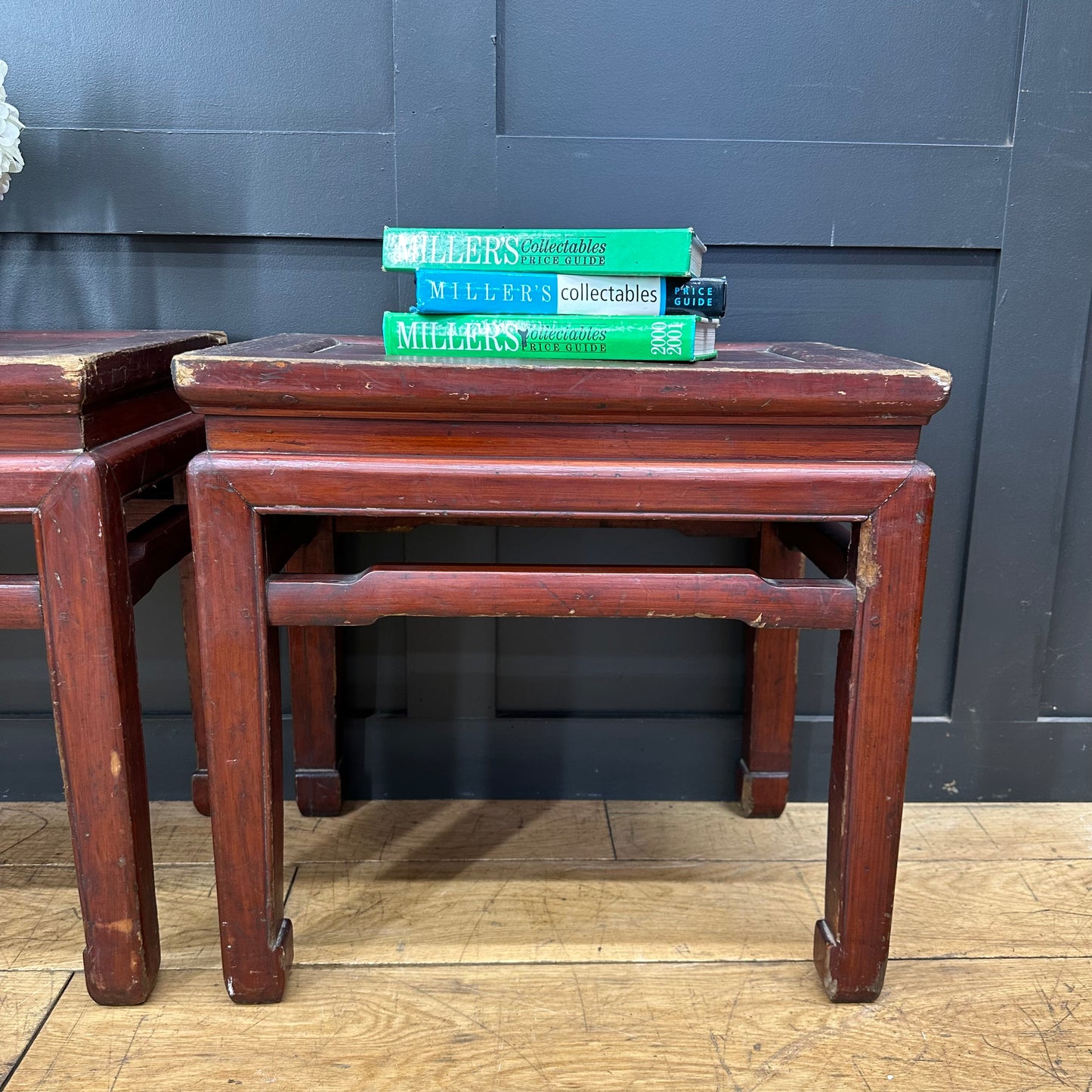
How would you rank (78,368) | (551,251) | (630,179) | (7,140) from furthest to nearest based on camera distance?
1. (630,179)
2. (7,140)
3. (551,251)
4. (78,368)

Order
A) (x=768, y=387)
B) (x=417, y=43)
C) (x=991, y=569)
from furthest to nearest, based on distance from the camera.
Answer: (x=991, y=569), (x=417, y=43), (x=768, y=387)

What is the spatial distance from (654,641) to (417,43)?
817 mm

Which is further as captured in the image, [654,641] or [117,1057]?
[654,641]

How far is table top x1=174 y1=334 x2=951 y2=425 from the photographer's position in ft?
2.52

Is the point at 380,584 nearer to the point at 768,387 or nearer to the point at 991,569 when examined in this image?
the point at 768,387

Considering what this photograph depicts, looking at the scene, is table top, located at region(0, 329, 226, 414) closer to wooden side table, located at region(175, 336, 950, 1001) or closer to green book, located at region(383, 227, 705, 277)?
wooden side table, located at region(175, 336, 950, 1001)

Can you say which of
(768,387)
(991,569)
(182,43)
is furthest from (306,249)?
(991,569)

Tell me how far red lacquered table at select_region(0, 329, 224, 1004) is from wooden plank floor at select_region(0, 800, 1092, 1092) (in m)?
0.11

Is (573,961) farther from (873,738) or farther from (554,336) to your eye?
(554,336)

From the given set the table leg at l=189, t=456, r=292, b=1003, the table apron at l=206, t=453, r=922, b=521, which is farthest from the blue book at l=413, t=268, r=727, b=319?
the table leg at l=189, t=456, r=292, b=1003

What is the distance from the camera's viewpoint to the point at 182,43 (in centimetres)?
114

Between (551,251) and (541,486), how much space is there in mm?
230

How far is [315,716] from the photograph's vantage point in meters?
1.25

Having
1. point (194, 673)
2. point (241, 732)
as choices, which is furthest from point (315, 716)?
point (241, 732)
